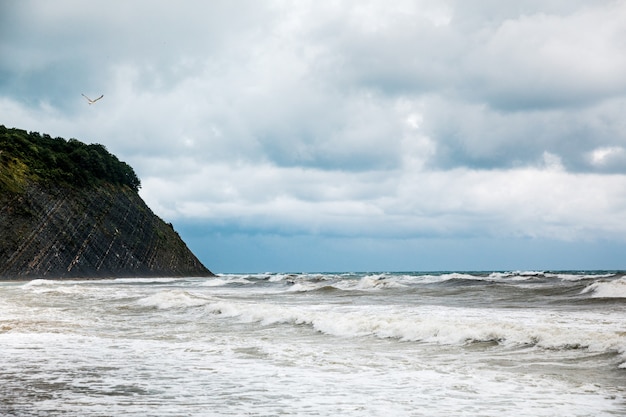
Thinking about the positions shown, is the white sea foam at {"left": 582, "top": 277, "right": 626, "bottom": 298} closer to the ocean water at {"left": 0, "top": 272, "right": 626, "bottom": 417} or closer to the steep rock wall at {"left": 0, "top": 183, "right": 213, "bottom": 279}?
the ocean water at {"left": 0, "top": 272, "right": 626, "bottom": 417}

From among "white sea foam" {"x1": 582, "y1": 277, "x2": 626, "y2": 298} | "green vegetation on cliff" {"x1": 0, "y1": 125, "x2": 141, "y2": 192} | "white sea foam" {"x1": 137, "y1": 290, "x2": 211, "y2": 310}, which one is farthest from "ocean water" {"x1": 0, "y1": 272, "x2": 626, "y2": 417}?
"green vegetation on cliff" {"x1": 0, "y1": 125, "x2": 141, "y2": 192}

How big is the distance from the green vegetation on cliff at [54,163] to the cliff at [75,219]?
130 mm

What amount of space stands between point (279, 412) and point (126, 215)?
7480cm

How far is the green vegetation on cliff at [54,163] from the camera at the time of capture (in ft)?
218

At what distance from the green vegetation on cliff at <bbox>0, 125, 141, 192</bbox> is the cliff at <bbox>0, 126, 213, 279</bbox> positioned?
0.13 meters

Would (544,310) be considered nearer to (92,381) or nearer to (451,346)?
(451,346)

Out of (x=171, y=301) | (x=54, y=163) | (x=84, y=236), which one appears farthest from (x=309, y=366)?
(x=54, y=163)

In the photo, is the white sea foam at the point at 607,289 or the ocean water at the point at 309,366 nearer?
the ocean water at the point at 309,366

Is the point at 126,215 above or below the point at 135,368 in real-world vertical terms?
above

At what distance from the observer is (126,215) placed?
78.4 metres

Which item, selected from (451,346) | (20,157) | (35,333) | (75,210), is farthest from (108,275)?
(451,346)

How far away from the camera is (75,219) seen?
6762 cm

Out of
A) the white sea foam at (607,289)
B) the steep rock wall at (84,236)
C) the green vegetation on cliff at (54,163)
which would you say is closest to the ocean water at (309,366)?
the white sea foam at (607,289)

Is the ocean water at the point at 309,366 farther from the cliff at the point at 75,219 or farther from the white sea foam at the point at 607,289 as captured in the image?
the cliff at the point at 75,219
